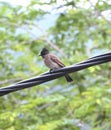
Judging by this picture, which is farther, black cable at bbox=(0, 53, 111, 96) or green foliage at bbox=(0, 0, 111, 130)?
green foliage at bbox=(0, 0, 111, 130)

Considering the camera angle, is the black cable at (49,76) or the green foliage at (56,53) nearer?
the black cable at (49,76)

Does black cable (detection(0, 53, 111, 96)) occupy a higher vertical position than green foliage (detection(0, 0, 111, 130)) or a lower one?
higher

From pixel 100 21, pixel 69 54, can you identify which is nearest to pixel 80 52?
pixel 69 54

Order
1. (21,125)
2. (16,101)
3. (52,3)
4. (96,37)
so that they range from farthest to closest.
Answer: (96,37) < (16,101) < (52,3) < (21,125)

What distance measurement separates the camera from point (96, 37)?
7539 millimetres

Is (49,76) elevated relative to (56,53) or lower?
elevated

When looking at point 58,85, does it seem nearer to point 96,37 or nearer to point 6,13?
point 96,37

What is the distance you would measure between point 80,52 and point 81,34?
1.06ft

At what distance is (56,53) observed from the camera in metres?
7.57

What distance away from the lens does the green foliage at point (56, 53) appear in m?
5.81

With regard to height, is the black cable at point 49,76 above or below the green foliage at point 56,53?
above

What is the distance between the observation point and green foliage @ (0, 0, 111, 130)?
19.1 feet

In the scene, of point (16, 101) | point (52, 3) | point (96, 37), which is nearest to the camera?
point (52, 3)

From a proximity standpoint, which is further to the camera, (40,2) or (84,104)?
(40,2)
